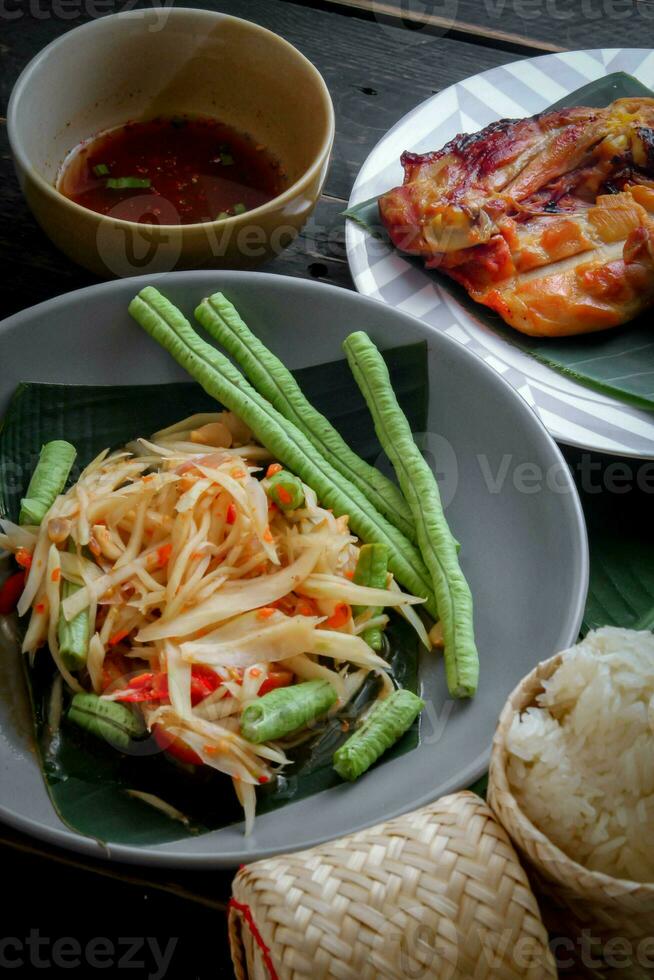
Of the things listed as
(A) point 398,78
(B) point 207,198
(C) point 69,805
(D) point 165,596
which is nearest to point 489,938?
(C) point 69,805

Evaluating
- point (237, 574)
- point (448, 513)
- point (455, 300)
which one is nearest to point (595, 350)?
point (455, 300)

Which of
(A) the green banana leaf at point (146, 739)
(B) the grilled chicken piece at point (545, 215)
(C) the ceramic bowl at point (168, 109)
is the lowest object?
(A) the green banana leaf at point (146, 739)

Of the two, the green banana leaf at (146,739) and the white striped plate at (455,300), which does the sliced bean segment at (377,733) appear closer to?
the green banana leaf at (146,739)

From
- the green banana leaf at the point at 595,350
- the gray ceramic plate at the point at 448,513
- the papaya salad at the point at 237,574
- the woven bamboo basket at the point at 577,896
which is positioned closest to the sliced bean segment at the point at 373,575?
the papaya salad at the point at 237,574

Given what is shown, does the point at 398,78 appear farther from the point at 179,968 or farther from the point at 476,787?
the point at 179,968

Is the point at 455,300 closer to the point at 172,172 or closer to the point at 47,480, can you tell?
the point at 172,172

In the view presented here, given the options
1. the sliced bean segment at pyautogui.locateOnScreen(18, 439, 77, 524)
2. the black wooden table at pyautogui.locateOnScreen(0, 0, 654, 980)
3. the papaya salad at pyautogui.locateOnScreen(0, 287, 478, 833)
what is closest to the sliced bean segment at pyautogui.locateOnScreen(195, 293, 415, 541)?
the papaya salad at pyautogui.locateOnScreen(0, 287, 478, 833)
